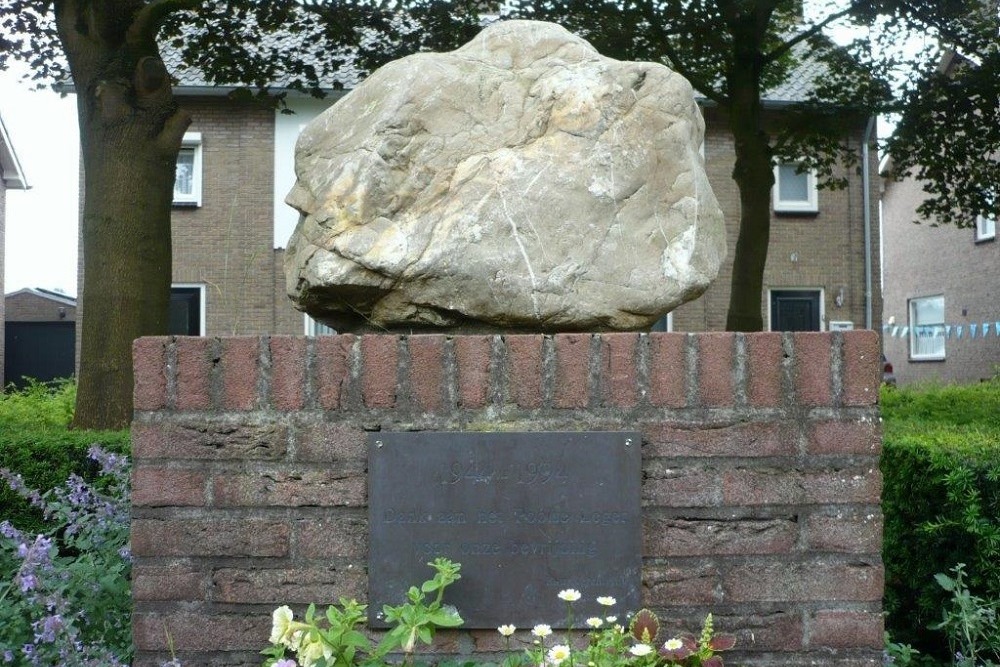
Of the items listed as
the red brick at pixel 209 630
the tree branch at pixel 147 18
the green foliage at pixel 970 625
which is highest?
the tree branch at pixel 147 18

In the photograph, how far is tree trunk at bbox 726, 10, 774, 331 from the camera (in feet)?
32.0

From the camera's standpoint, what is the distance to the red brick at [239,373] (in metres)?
2.58

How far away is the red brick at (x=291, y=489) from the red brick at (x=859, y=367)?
1216 mm

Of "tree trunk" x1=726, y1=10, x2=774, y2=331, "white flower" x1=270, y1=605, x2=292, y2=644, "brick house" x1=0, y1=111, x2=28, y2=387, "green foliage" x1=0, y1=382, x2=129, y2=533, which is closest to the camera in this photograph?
"white flower" x1=270, y1=605, x2=292, y2=644

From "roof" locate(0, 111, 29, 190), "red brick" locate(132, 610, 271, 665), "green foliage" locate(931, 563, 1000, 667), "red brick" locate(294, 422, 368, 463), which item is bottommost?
"green foliage" locate(931, 563, 1000, 667)

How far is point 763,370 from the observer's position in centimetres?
257

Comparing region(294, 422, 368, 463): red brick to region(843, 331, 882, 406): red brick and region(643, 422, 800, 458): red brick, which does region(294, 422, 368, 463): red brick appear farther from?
region(843, 331, 882, 406): red brick

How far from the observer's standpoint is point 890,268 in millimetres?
28281

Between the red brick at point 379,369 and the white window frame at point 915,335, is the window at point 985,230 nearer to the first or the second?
the white window frame at point 915,335

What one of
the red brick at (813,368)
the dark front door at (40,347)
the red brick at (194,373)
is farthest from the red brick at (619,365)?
the dark front door at (40,347)

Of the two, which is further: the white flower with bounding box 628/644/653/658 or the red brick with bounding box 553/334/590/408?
the red brick with bounding box 553/334/590/408

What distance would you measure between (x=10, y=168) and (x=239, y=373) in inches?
957

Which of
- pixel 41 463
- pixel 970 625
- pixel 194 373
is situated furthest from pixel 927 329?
pixel 194 373

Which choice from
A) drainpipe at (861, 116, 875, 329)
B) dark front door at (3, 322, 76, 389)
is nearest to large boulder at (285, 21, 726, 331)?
drainpipe at (861, 116, 875, 329)
